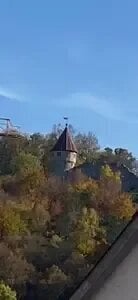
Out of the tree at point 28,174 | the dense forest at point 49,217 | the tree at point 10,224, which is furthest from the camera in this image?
the tree at point 28,174

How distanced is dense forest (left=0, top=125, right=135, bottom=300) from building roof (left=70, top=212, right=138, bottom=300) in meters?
33.3

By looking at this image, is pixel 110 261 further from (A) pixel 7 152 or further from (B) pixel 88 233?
(A) pixel 7 152

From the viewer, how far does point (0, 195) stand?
61344 mm

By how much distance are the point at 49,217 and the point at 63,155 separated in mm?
16679

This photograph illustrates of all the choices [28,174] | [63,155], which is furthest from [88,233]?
[63,155]

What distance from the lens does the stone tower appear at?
237 feet

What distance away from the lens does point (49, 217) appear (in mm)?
57188

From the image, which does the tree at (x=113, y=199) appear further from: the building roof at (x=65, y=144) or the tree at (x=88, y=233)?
the building roof at (x=65, y=144)

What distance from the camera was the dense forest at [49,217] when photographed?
42.9 m

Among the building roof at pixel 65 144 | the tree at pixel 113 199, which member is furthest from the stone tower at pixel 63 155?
the tree at pixel 113 199

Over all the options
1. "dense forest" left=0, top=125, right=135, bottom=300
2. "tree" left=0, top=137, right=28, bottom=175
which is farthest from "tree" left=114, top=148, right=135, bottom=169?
"tree" left=0, top=137, right=28, bottom=175

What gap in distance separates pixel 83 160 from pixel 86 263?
3022 centimetres

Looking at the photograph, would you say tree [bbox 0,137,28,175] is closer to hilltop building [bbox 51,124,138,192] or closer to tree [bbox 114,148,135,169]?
hilltop building [bbox 51,124,138,192]

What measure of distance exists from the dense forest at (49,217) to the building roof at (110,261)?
33307 mm
